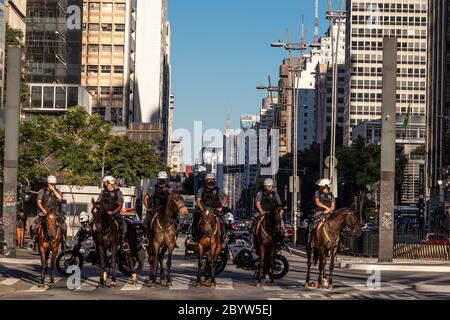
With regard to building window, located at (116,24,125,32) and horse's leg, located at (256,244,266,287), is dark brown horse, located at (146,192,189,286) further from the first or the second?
building window, located at (116,24,125,32)

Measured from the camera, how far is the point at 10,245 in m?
40.7

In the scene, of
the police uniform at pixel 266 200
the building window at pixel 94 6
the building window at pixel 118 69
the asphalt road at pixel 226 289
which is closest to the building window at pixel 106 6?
the building window at pixel 94 6

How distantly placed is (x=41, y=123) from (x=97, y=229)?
46421 millimetres

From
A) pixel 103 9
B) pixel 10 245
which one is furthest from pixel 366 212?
pixel 10 245

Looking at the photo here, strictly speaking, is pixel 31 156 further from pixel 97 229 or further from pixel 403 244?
pixel 97 229

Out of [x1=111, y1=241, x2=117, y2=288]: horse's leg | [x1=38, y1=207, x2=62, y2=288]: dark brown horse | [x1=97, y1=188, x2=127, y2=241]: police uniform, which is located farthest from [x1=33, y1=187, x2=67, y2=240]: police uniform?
[x1=111, y1=241, x2=117, y2=288]: horse's leg

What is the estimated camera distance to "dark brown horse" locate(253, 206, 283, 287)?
83.4ft

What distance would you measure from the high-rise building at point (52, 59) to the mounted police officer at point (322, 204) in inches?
3300

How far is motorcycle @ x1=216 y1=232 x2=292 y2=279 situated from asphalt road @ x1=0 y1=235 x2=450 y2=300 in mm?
319

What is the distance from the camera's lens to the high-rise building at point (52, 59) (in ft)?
361

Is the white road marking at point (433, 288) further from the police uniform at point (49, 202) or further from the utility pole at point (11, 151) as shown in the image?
the utility pole at point (11, 151)

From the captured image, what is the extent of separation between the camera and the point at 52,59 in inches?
4636

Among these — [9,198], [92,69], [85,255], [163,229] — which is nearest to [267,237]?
[163,229]

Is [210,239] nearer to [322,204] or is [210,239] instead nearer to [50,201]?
[322,204]
